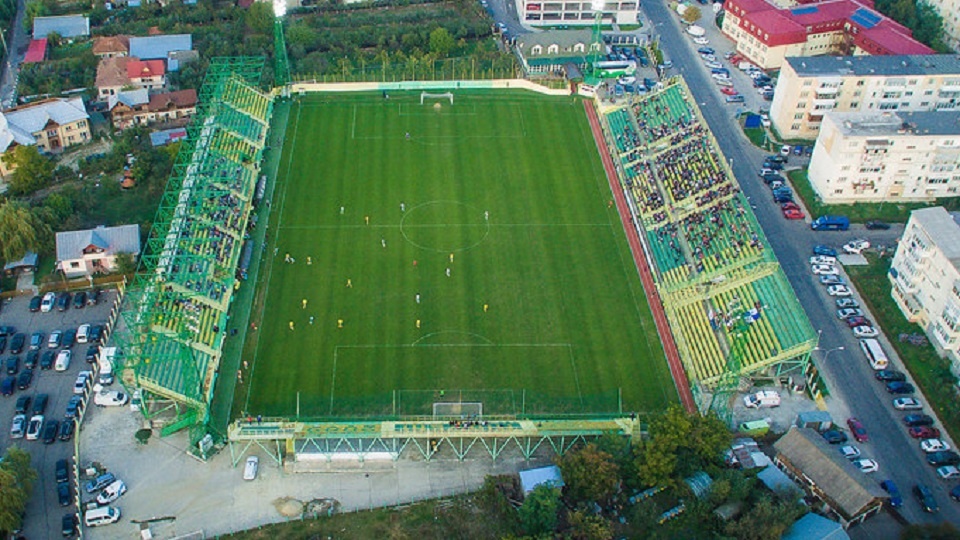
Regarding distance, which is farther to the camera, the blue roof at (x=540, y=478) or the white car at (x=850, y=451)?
the white car at (x=850, y=451)

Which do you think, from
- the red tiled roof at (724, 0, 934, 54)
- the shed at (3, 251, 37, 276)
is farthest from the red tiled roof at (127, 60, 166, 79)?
the red tiled roof at (724, 0, 934, 54)

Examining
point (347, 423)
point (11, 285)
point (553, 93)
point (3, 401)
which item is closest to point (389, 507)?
point (347, 423)

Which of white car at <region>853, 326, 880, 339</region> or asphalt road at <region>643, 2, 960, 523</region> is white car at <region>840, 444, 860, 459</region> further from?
white car at <region>853, 326, 880, 339</region>

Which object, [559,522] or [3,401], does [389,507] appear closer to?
[559,522]

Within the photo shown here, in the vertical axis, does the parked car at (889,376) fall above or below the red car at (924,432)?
above

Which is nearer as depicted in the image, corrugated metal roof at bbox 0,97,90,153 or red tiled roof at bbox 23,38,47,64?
corrugated metal roof at bbox 0,97,90,153

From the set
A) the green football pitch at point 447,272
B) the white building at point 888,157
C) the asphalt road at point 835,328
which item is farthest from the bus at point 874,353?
the white building at point 888,157

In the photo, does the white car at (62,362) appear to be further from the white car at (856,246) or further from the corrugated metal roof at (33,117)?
the white car at (856,246)
